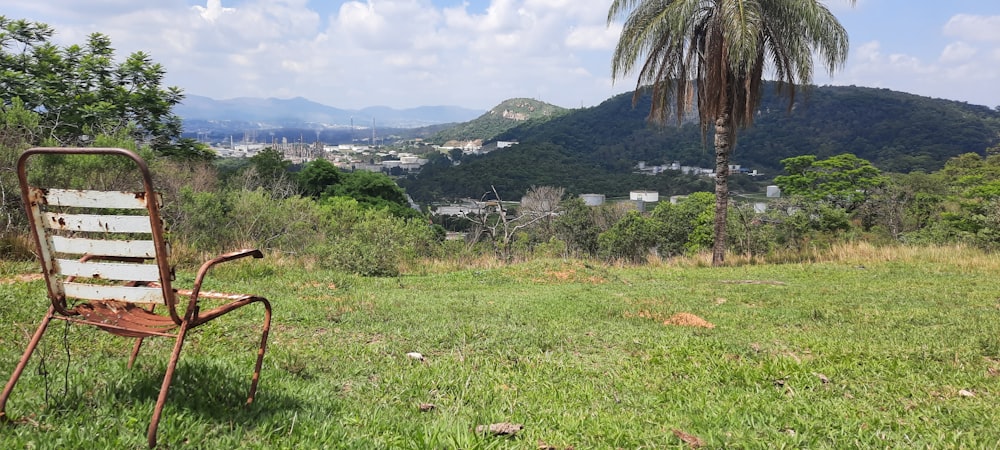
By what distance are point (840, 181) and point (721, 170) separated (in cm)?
2491

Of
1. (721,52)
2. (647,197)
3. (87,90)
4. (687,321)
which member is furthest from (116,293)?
(647,197)

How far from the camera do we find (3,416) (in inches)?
79.7

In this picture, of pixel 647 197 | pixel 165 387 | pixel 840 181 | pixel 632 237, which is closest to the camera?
pixel 165 387

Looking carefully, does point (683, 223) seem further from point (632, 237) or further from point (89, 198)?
point (89, 198)

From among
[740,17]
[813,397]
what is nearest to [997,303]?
[813,397]

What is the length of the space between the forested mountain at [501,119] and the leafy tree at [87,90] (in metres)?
106

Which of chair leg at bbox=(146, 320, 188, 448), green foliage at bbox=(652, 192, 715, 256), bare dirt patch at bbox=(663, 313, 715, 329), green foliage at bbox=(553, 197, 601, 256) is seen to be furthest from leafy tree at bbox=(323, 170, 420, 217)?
chair leg at bbox=(146, 320, 188, 448)

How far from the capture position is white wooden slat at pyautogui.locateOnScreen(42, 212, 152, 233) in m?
1.89

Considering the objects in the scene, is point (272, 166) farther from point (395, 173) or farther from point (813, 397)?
point (395, 173)

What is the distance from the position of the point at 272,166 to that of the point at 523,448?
41.9 metres

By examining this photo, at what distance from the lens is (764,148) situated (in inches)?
3142

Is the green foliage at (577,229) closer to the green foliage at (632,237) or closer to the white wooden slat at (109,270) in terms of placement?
the green foliage at (632,237)

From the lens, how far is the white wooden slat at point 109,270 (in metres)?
1.95

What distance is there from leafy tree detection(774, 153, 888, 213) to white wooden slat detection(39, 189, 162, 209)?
35.4 meters
